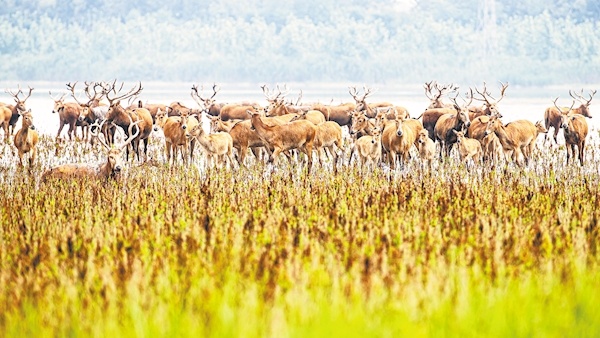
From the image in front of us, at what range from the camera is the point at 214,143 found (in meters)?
17.4

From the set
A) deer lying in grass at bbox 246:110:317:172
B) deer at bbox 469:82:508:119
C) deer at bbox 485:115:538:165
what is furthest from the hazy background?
deer lying in grass at bbox 246:110:317:172

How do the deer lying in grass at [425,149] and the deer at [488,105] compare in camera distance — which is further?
the deer at [488,105]

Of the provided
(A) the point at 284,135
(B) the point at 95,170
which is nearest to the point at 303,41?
(A) the point at 284,135

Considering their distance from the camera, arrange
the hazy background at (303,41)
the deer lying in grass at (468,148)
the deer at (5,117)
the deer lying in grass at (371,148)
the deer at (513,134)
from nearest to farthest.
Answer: the deer lying in grass at (371,148) < the deer lying in grass at (468,148) < the deer at (513,134) < the deer at (5,117) < the hazy background at (303,41)

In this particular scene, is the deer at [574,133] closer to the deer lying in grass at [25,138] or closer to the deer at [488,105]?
the deer at [488,105]

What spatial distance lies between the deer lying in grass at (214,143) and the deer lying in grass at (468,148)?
4.08 m

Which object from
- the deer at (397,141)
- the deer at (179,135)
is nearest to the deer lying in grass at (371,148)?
the deer at (397,141)

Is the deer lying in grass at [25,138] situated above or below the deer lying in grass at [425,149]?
above

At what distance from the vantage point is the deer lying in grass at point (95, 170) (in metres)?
14.1

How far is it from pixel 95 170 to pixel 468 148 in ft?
22.5

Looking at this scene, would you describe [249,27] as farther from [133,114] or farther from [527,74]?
[133,114]

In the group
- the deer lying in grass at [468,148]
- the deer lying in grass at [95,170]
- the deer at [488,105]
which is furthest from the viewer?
the deer at [488,105]

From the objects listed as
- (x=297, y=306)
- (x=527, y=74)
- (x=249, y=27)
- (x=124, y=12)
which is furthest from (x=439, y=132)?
(x=124, y=12)

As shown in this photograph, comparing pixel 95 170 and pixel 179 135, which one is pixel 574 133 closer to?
pixel 179 135
